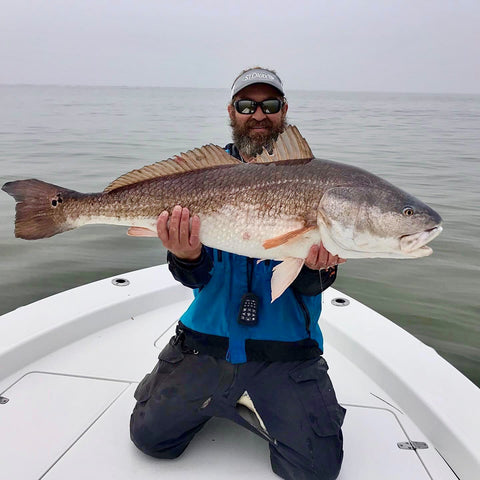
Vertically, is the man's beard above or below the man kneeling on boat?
above

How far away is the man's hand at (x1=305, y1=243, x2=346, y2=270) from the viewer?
7.97 ft

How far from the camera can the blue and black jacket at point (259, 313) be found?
9.29ft

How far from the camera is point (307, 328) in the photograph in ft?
9.49

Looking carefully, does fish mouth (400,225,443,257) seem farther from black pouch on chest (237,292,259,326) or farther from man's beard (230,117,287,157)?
man's beard (230,117,287,157)

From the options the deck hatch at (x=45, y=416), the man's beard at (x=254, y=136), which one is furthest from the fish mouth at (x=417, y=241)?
the deck hatch at (x=45, y=416)

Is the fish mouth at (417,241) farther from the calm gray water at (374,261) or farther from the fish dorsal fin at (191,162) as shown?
the calm gray water at (374,261)

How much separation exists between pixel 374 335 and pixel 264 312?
1293 mm

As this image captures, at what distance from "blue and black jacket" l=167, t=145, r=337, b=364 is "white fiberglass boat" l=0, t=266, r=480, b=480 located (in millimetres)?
513

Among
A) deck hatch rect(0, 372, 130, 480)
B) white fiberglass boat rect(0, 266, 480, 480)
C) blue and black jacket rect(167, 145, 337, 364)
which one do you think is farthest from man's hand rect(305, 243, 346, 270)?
deck hatch rect(0, 372, 130, 480)

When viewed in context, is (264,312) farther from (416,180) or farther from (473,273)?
(416,180)

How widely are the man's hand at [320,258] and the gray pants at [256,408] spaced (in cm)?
68

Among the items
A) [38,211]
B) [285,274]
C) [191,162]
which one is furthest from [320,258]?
[38,211]

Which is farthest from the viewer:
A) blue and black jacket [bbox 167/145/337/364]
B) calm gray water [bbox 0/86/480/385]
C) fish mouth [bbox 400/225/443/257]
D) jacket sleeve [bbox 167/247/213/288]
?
calm gray water [bbox 0/86/480/385]

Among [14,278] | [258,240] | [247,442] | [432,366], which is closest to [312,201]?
[258,240]
